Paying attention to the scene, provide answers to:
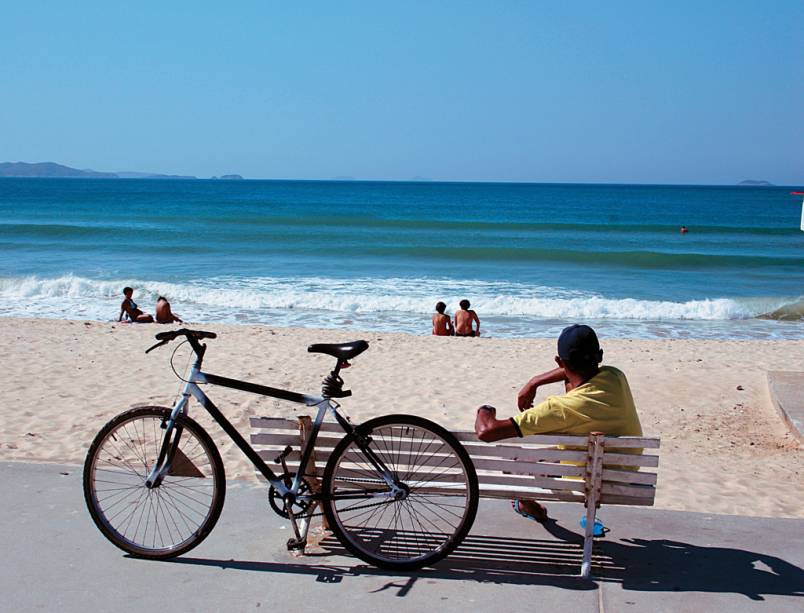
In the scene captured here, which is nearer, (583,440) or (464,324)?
(583,440)

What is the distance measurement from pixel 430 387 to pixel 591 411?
18.9 feet

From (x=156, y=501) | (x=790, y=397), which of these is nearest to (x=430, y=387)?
(x=790, y=397)

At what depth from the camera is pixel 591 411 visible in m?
3.84

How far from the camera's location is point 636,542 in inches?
165

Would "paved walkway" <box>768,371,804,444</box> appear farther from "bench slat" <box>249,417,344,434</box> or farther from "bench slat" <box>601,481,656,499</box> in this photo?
"bench slat" <box>249,417,344,434</box>

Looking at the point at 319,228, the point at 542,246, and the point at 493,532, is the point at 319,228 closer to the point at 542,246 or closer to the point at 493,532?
the point at 542,246

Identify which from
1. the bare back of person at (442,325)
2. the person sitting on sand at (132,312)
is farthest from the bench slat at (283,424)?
the person sitting on sand at (132,312)

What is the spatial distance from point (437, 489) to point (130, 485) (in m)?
1.93

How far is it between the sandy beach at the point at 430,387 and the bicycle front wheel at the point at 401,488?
204 cm

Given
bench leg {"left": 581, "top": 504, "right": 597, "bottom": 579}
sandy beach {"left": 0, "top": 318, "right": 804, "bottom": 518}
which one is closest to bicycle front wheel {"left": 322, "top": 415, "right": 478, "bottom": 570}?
bench leg {"left": 581, "top": 504, "right": 597, "bottom": 579}

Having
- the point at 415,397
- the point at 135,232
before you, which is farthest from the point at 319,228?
the point at 415,397

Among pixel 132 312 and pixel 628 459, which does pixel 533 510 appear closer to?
pixel 628 459

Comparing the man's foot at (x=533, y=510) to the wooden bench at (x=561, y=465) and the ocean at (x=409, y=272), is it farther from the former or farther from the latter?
the ocean at (x=409, y=272)

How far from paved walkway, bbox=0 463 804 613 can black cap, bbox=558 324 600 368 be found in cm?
94
